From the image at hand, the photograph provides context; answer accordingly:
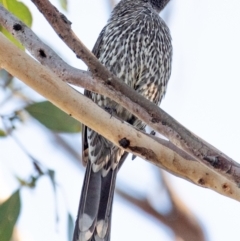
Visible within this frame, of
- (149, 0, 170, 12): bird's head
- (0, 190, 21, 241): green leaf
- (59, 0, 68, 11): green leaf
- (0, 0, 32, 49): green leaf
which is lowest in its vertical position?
(0, 190, 21, 241): green leaf

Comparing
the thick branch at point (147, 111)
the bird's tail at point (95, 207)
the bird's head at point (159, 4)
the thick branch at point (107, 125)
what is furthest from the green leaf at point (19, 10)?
the bird's head at point (159, 4)

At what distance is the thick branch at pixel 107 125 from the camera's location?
1.64 m

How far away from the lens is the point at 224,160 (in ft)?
4.87

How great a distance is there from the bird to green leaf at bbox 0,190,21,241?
39cm

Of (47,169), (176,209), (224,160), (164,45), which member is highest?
(164,45)

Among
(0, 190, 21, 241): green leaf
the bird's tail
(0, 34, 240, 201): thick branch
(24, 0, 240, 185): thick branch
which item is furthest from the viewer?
the bird's tail

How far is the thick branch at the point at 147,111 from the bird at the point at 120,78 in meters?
1.05

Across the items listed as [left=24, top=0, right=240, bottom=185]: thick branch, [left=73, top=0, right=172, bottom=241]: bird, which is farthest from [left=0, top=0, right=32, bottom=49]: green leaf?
[left=73, top=0, right=172, bottom=241]: bird

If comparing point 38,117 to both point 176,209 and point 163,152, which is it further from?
point 176,209

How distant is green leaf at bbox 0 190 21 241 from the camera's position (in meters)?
2.10

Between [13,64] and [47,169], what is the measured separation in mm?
581

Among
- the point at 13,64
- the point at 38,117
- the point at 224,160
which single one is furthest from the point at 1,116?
the point at 224,160

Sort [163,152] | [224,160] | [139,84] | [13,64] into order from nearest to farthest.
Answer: [224,160] → [13,64] → [163,152] → [139,84]

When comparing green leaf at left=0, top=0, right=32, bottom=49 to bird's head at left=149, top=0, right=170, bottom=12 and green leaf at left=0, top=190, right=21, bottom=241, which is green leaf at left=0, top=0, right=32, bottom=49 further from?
bird's head at left=149, top=0, right=170, bottom=12
